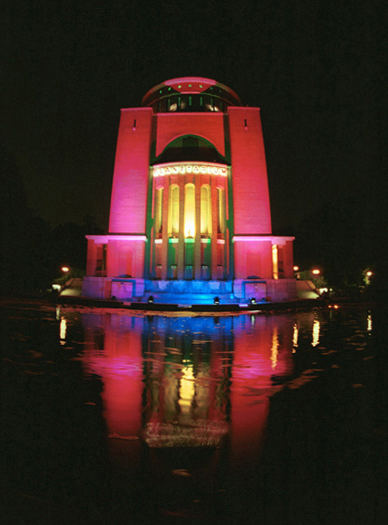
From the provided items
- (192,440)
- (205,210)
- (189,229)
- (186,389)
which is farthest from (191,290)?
(192,440)

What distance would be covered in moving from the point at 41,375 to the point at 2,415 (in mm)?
1378

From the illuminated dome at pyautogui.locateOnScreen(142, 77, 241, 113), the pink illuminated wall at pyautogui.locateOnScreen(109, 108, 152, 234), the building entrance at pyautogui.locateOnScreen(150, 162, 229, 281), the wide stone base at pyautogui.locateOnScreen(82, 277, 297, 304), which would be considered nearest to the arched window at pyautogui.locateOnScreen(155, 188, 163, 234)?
the building entrance at pyautogui.locateOnScreen(150, 162, 229, 281)

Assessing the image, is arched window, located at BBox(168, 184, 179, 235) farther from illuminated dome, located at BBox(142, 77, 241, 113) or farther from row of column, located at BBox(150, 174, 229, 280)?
illuminated dome, located at BBox(142, 77, 241, 113)

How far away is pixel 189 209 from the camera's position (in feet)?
103

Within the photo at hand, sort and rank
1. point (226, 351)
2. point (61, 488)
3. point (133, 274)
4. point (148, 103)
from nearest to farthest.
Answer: point (61, 488) → point (226, 351) → point (133, 274) → point (148, 103)

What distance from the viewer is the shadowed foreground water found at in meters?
1.96

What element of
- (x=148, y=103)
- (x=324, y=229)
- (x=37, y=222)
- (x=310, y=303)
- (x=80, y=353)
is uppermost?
(x=148, y=103)

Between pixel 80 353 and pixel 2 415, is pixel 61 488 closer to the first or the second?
pixel 2 415

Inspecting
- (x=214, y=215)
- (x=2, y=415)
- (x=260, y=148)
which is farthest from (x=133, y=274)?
(x=2, y=415)

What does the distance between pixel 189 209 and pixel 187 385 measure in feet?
91.1

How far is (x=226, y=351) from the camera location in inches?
264

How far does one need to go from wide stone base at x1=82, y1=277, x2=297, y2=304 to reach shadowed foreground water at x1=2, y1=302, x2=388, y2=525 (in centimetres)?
1867

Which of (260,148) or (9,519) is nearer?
(9,519)

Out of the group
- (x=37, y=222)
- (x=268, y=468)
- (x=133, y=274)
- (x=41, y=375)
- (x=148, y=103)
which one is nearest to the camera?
(x=268, y=468)
